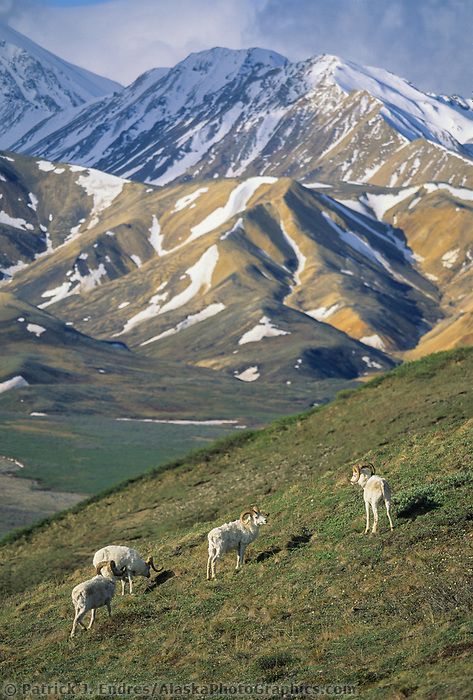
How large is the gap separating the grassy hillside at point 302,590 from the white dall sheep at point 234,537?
0.41 meters

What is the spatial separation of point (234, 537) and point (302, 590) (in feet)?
13.5

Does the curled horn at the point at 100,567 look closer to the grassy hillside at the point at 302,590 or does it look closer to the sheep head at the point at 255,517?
the grassy hillside at the point at 302,590

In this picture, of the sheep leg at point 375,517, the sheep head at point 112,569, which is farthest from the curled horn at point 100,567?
the sheep leg at point 375,517

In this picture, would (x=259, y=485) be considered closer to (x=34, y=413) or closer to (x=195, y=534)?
(x=195, y=534)

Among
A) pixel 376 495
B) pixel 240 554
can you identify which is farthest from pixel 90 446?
pixel 376 495

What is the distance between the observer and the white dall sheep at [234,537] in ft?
103

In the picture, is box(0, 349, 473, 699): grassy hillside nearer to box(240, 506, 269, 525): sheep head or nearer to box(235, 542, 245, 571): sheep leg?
box(235, 542, 245, 571): sheep leg

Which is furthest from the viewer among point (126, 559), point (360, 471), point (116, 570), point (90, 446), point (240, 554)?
point (90, 446)

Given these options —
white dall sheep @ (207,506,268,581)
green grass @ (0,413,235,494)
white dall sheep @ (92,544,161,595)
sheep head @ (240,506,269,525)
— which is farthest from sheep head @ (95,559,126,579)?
green grass @ (0,413,235,494)

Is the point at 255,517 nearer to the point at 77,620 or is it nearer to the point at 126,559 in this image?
the point at 126,559

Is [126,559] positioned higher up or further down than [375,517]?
higher up

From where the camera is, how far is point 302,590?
28031 mm

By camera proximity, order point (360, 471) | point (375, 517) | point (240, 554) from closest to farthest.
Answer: point (375, 517)
point (240, 554)
point (360, 471)

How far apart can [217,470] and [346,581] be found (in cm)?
3122
